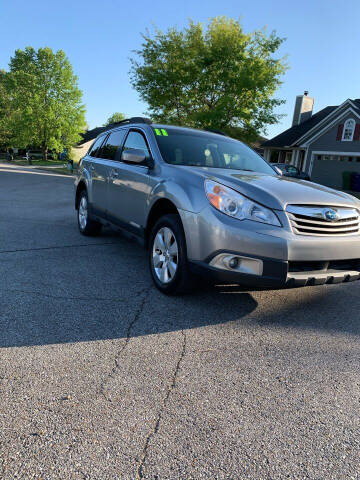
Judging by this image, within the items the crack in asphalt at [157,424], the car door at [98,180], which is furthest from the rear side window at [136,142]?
the crack in asphalt at [157,424]

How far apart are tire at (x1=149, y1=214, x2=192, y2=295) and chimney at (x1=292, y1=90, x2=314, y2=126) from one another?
38297 millimetres

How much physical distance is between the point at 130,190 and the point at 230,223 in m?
1.93

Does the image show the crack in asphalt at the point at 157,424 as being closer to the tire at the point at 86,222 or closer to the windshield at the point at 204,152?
the windshield at the point at 204,152

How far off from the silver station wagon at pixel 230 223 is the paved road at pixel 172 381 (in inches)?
18.6

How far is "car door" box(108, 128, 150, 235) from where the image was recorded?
4.52 meters

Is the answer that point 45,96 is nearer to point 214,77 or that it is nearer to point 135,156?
point 214,77

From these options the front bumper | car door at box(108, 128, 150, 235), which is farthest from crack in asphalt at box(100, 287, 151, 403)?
car door at box(108, 128, 150, 235)

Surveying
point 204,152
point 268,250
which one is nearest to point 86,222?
point 204,152

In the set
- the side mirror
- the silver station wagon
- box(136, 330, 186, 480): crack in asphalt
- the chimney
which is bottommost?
box(136, 330, 186, 480): crack in asphalt

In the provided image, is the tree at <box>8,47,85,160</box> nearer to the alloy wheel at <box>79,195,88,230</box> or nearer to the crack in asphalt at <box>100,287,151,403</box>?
the alloy wheel at <box>79,195,88,230</box>

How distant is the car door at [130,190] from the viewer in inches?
178

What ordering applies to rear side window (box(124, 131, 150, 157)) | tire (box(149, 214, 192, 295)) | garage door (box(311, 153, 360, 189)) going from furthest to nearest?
garage door (box(311, 153, 360, 189)) < rear side window (box(124, 131, 150, 157)) < tire (box(149, 214, 192, 295))

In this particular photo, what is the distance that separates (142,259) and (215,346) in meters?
2.63

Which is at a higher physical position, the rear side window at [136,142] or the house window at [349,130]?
the house window at [349,130]
